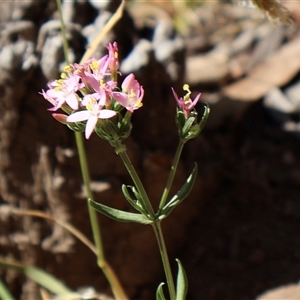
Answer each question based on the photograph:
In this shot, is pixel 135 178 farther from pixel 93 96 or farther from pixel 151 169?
pixel 151 169

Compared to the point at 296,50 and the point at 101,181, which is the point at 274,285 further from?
the point at 296,50

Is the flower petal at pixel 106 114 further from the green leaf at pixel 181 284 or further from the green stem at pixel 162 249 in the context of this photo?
the green leaf at pixel 181 284

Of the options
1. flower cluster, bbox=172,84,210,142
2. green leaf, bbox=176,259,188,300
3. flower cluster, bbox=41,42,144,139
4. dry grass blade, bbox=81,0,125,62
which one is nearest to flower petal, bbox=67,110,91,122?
flower cluster, bbox=41,42,144,139

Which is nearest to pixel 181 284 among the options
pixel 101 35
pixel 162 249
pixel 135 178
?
pixel 162 249

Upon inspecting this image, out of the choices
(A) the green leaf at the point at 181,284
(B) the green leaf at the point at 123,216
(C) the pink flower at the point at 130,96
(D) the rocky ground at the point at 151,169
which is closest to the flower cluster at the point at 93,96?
(C) the pink flower at the point at 130,96

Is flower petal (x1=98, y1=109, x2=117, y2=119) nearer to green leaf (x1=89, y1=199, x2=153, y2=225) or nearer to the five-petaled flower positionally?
the five-petaled flower

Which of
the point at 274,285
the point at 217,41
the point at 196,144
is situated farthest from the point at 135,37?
the point at 217,41

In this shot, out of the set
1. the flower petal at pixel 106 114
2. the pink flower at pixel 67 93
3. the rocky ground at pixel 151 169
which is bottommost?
the rocky ground at pixel 151 169
